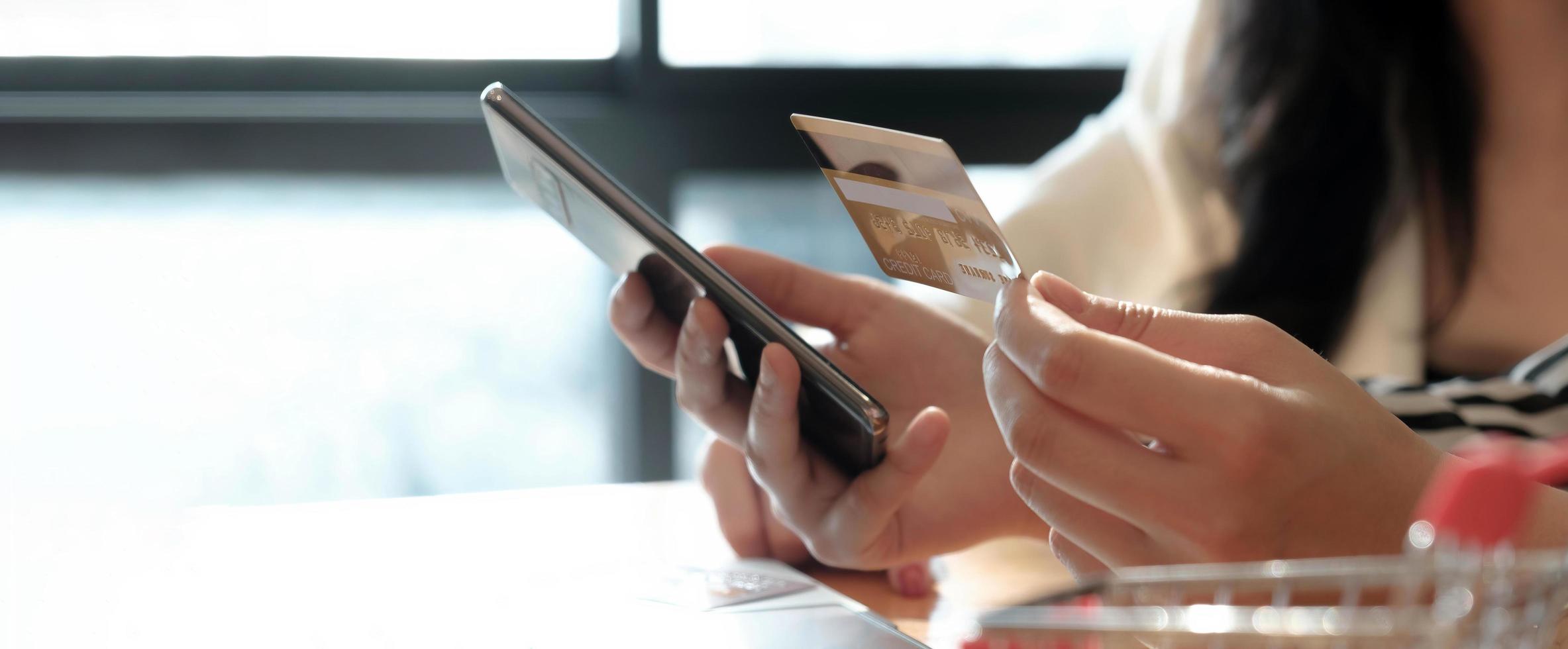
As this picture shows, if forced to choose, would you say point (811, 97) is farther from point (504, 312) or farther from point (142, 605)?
point (142, 605)

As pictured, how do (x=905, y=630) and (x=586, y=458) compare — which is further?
(x=586, y=458)

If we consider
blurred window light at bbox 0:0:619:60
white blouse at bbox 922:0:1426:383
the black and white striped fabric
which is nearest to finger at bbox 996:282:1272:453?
the black and white striped fabric

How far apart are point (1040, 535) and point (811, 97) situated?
3.91ft

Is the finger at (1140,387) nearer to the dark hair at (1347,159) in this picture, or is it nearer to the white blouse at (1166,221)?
the white blouse at (1166,221)

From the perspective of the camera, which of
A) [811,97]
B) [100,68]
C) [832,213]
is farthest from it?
[832,213]

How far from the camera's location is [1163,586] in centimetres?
27

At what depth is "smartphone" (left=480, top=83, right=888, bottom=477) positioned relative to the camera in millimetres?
561

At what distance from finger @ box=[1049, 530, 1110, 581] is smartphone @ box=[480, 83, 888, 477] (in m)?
0.11

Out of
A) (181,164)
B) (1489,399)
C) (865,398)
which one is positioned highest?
(181,164)

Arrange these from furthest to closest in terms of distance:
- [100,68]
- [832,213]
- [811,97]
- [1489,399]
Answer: [832,213] < [811,97] < [100,68] < [1489,399]

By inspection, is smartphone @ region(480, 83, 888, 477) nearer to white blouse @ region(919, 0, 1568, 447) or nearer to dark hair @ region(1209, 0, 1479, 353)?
white blouse @ region(919, 0, 1568, 447)

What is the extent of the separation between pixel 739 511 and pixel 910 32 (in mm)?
1341

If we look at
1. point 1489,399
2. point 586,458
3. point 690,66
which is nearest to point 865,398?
point 1489,399

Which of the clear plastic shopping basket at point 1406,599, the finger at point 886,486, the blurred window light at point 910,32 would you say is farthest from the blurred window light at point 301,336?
the clear plastic shopping basket at point 1406,599
